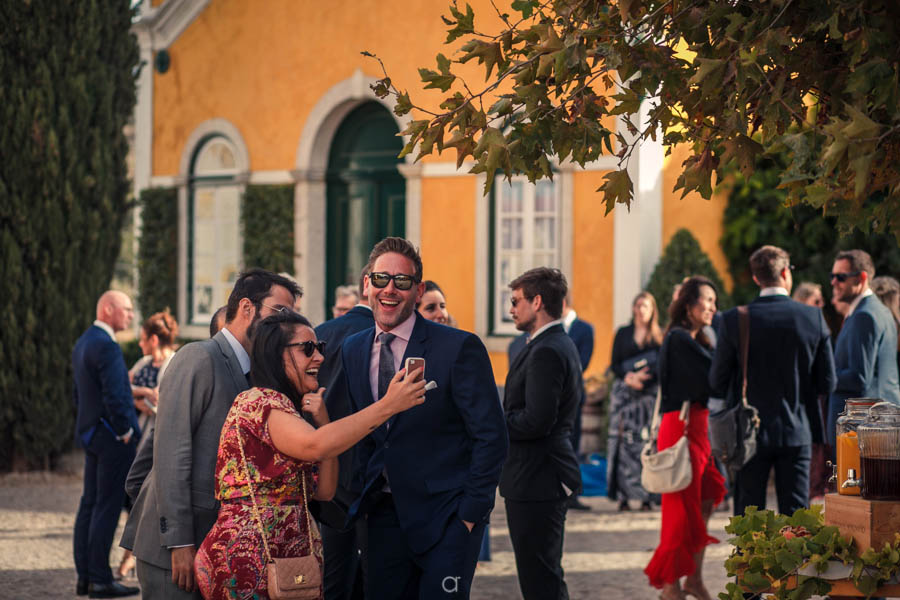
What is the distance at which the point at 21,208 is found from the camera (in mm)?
13875

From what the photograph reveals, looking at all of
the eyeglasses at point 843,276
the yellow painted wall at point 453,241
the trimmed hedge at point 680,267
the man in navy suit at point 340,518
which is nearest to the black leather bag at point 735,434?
the eyeglasses at point 843,276

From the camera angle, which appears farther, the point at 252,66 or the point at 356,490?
the point at 252,66

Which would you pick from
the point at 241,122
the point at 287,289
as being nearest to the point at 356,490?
the point at 287,289

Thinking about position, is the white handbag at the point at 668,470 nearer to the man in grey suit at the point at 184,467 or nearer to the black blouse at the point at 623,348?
the man in grey suit at the point at 184,467

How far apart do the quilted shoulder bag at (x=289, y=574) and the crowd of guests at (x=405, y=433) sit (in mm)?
15

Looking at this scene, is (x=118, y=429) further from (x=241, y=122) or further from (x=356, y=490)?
(x=241, y=122)

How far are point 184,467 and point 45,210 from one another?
993cm

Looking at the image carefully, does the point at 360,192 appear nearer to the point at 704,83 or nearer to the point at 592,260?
the point at 592,260

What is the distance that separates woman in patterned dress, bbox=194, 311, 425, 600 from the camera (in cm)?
441

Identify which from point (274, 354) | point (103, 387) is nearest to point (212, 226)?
point (103, 387)

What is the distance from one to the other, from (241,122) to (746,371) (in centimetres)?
1172

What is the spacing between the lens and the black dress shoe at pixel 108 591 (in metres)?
8.26

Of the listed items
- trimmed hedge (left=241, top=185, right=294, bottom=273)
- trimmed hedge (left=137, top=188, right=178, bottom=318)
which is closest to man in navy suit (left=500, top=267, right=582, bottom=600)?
trimmed hedge (left=241, top=185, right=294, bottom=273)

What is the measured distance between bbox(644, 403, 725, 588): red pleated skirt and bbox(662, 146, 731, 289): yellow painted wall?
6296 millimetres
